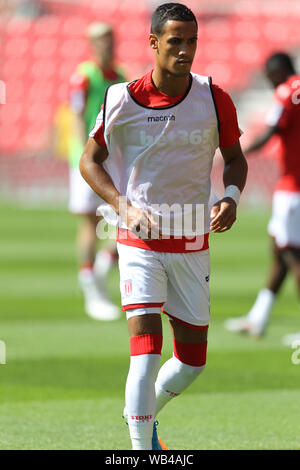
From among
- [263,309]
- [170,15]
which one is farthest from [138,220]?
[263,309]

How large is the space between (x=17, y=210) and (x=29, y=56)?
15405mm

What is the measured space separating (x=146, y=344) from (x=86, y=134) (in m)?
5.86

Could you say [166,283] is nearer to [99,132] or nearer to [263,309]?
[99,132]

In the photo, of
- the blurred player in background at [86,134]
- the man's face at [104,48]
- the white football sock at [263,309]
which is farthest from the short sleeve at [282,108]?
the man's face at [104,48]

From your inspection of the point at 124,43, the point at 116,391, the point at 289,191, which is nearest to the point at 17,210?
the point at 124,43

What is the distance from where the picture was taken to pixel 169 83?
15.1ft

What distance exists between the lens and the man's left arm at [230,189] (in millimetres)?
4492

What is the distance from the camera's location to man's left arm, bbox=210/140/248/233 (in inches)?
177

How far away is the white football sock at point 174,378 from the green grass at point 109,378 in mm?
383

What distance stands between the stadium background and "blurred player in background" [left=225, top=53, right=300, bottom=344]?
335 mm

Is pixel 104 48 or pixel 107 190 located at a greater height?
pixel 104 48

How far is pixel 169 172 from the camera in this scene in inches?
183

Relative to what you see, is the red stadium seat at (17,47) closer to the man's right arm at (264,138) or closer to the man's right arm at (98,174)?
the man's right arm at (264,138)

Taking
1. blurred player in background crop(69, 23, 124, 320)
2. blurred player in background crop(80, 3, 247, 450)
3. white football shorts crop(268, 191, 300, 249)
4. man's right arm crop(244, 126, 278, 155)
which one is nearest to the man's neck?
blurred player in background crop(80, 3, 247, 450)
